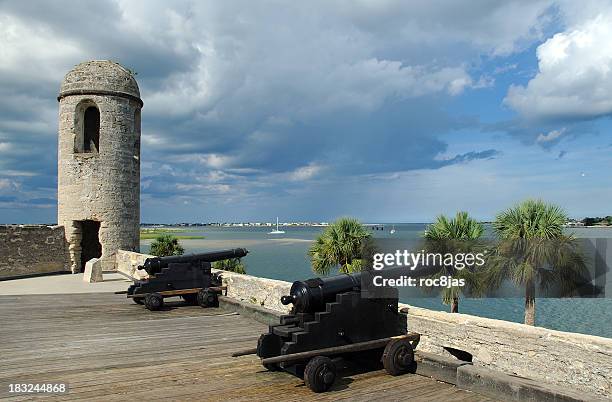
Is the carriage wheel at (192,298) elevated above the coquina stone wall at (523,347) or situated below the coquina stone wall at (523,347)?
below

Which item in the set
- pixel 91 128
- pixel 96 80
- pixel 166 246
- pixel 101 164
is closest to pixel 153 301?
pixel 101 164

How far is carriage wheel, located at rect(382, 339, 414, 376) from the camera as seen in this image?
4.93m

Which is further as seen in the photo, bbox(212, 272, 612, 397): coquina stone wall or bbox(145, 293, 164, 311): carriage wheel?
bbox(145, 293, 164, 311): carriage wheel

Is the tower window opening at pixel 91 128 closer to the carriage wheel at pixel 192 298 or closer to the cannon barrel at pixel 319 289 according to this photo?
the carriage wheel at pixel 192 298

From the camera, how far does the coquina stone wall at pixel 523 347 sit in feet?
12.6

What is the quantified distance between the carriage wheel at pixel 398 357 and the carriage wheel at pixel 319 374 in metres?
0.71

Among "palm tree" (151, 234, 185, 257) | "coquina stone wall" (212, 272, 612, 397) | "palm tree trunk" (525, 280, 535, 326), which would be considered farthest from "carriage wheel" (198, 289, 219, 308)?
"palm tree" (151, 234, 185, 257)

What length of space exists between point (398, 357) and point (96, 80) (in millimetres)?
17294

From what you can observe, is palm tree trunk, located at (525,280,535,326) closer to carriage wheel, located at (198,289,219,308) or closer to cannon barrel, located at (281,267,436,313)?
carriage wheel, located at (198,289,219,308)

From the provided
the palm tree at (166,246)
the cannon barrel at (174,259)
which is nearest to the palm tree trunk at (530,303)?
the cannon barrel at (174,259)

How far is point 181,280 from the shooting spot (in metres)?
9.65

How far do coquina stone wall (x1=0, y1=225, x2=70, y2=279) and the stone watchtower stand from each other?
1.32ft

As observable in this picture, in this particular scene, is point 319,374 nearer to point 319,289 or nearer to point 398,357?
point 319,289

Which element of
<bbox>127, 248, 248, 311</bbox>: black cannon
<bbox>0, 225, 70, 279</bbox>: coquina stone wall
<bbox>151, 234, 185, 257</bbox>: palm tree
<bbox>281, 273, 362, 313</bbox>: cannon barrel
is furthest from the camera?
<bbox>151, 234, 185, 257</bbox>: palm tree
